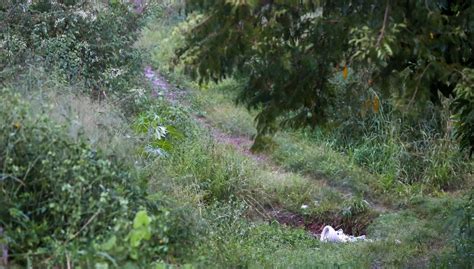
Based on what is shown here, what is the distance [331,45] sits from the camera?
559 cm

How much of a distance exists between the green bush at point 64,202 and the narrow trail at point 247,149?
4051 mm

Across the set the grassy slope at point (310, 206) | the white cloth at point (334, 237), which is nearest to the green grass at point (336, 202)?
the grassy slope at point (310, 206)

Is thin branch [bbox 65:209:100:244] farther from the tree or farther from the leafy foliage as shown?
the leafy foliage

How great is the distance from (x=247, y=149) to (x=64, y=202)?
9.06 m

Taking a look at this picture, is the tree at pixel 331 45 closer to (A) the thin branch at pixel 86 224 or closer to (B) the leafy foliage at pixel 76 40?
(A) the thin branch at pixel 86 224

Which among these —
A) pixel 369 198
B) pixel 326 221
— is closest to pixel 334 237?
pixel 326 221

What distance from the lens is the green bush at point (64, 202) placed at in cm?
456

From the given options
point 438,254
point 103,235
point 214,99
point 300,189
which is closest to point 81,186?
point 103,235

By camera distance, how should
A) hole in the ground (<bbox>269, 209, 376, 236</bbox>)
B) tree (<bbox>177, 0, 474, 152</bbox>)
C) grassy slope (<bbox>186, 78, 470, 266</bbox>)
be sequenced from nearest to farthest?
tree (<bbox>177, 0, 474, 152</bbox>)
grassy slope (<bbox>186, 78, 470, 266</bbox>)
hole in the ground (<bbox>269, 209, 376, 236</bbox>)

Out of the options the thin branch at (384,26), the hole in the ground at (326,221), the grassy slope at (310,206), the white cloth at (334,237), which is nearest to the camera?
Answer: the thin branch at (384,26)

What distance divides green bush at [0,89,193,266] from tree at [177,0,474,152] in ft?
3.40

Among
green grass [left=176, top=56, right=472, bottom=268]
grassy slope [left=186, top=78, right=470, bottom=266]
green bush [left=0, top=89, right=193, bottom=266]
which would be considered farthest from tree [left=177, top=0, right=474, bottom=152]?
grassy slope [left=186, top=78, right=470, bottom=266]

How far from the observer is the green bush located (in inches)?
180

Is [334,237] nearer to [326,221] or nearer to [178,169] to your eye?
[326,221]
